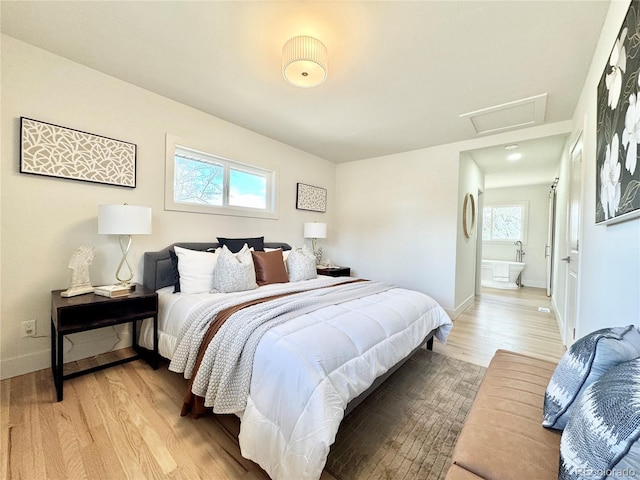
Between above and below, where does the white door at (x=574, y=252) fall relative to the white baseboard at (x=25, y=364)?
above

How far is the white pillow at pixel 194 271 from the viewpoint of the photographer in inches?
94.0

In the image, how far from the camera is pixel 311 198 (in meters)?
4.52

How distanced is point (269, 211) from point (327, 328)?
2.64 m

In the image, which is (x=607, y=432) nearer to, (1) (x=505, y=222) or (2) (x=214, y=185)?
(2) (x=214, y=185)

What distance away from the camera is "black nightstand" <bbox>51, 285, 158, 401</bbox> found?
1780 mm

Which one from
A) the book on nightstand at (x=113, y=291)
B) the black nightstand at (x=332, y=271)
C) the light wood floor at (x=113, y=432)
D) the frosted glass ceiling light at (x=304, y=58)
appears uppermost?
the frosted glass ceiling light at (x=304, y=58)

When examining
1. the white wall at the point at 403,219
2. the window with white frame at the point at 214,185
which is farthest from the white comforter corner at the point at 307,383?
the white wall at the point at 403,219

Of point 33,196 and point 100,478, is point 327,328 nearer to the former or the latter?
point 100,478

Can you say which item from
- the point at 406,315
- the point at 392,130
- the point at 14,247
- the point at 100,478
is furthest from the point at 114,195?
the point at 392,130

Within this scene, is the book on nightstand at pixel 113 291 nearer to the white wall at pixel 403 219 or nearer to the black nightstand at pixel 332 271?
the black nightstand at pixel 332 271

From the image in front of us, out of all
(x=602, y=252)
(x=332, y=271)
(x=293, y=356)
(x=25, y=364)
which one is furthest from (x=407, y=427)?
(x=25, y=364)

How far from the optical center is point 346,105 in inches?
111

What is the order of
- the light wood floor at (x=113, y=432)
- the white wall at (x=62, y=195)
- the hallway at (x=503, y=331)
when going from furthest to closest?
1. the hallway at (x=503, y=331)
2. the white wall at (x=62, y=195)
3. the light wood floor at (x=113, y=432)

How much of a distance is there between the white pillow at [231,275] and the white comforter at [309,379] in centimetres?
95
